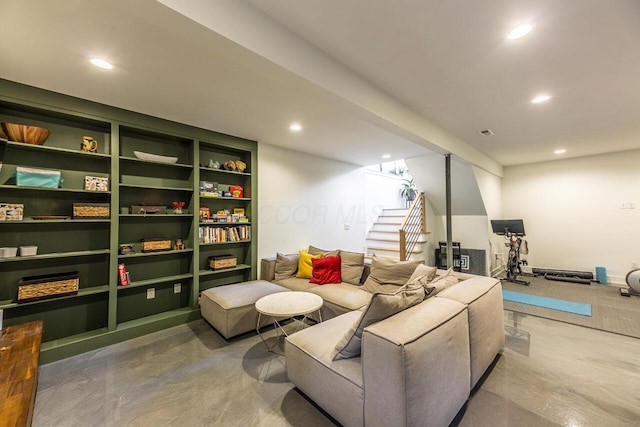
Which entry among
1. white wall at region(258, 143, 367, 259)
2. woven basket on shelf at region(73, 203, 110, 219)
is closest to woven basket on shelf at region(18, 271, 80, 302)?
woven basket on shelf at region(73, 203, 110, 219)

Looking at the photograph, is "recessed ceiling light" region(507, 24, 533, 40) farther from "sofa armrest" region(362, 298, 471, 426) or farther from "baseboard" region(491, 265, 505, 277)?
"baseboard" region(491, 265, 505, 277)

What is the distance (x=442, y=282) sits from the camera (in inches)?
86.3

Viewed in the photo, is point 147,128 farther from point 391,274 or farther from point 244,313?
point 391,274

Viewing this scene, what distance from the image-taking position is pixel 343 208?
5.42 m

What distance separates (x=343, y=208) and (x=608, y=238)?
5.34 meters

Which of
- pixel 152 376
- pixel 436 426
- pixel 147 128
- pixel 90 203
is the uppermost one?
pixel 147 128

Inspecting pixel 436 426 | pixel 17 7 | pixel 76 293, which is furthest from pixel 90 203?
pixel 436 426

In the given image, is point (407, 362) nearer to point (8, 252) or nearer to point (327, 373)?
point (327, 373)

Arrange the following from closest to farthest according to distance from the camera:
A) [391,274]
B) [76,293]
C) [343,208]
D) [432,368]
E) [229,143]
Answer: [432,368] → [76,293] → [391,274] → [229,143] → [343,208]

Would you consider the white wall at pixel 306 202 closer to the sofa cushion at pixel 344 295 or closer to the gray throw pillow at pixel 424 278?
the sofa cushion at pixel 344 295

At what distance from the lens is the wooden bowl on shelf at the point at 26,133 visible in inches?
89.0

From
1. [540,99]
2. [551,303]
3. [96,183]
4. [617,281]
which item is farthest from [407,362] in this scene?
[617,281]

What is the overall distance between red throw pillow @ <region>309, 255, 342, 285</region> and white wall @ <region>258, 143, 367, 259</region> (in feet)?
3.25

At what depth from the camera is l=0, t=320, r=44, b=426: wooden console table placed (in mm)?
1311
